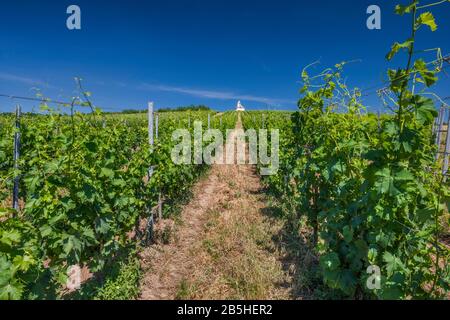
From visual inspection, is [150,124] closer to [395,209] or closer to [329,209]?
[329,209]

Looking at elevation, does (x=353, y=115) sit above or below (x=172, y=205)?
above

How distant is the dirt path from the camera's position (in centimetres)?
370

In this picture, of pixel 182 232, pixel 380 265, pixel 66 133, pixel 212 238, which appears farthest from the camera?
pixel 182 232

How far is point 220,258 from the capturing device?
443cm

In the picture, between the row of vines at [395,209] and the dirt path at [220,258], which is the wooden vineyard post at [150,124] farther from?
the row of vines at [395,209]

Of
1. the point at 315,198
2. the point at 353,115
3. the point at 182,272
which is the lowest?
the point at 182,272

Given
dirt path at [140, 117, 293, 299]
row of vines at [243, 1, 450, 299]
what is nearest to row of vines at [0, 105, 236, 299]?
dirt path at [140, 117, 293, 299]

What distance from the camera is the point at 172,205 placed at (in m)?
6.54

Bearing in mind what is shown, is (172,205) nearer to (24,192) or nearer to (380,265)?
(24,192)

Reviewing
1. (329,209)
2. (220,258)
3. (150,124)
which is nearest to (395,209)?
(329,209)

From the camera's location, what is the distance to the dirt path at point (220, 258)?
3.70 meters

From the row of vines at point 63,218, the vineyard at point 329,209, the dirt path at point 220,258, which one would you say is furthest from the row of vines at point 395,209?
the row of vines at point 63,218
